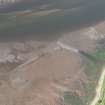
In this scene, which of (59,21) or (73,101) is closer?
(73,101)

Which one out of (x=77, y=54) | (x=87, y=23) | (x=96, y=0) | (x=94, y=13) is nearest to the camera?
(x=77, y=54)

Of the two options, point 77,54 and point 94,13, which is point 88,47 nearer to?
point 77,54

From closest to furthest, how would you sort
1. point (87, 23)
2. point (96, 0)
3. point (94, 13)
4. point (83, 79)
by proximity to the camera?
point (83, 79) < point (87, 23) < point (94, 13) < point (96, 0)

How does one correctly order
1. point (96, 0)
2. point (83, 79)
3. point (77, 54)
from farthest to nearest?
point (96, 0), point (77, 54), point (83, 79)

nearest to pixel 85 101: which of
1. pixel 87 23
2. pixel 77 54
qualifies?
pixel 77 54

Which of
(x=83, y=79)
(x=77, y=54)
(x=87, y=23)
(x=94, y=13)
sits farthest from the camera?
(x=94, y=13)

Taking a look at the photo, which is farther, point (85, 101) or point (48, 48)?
point (48, 48)

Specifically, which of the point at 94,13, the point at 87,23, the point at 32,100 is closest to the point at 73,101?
the point at 32,100

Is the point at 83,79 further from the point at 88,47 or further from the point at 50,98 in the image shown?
the point at 88,47
